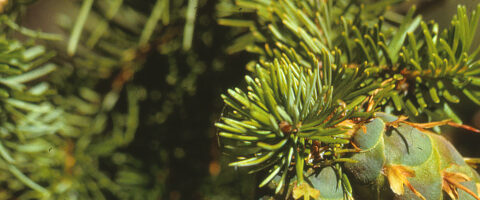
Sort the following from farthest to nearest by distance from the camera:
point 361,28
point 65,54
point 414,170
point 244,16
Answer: point 65,54 → point 244,16 → point 361,28 → point 414,170

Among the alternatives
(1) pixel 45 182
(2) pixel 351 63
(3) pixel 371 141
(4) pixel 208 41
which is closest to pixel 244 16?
(4) pixel 208 41

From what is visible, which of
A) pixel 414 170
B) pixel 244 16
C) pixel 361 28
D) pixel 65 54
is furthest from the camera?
pixel 65 54

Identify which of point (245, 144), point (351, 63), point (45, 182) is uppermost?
point (351, 63)

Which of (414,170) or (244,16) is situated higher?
(244,16)

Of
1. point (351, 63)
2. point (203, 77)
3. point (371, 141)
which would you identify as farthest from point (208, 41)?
point (371, 141)

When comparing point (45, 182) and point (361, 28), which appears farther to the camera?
point (45, 182)

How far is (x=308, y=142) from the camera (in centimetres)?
31

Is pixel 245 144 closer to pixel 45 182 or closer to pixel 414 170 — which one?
pixel 414 170

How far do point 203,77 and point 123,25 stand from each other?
17 cm

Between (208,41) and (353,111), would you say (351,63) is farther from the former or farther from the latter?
(208,41)

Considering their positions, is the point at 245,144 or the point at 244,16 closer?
the point at 245,144

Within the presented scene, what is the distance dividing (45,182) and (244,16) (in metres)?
0.42

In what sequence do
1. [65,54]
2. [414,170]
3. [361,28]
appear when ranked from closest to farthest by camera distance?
1. [414,170]
2. [361,28]
3. [65,54]

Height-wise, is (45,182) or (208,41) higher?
(208,41)
